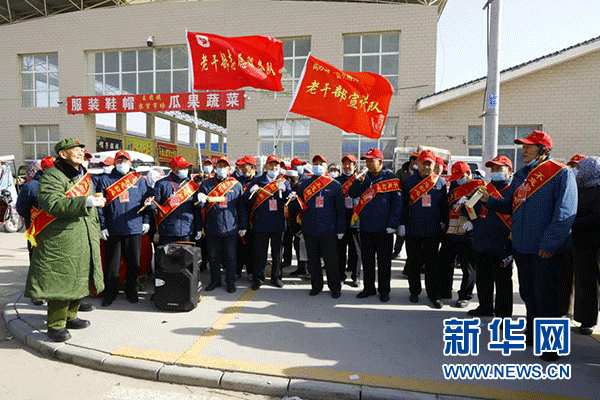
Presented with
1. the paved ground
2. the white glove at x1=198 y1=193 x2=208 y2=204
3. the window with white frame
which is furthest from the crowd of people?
the window with white frame

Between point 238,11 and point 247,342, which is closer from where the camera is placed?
point 247,342

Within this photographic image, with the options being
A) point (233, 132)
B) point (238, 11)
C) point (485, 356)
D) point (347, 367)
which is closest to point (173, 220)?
point (347, 367)

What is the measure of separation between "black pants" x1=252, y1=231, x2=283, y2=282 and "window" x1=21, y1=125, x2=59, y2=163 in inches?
718

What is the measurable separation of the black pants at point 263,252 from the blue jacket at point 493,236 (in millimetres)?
2849

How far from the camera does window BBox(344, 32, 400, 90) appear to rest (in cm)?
1627

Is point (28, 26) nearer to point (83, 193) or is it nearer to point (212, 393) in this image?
point (83, 193)

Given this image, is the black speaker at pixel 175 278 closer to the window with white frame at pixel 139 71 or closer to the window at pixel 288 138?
the window at pixel 288 138

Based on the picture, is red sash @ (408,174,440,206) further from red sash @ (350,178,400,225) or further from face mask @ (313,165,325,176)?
face mask @ (313,165,325,176)

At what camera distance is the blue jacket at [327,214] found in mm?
5582

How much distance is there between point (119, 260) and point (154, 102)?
14111 millimetres

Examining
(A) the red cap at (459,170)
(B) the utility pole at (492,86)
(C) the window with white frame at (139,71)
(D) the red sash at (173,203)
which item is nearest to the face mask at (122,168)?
(D) the red sash at (173,203)

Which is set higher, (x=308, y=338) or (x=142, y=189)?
(x=142, y=189)

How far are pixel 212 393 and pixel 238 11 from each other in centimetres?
1757

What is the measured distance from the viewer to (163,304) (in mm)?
4949
